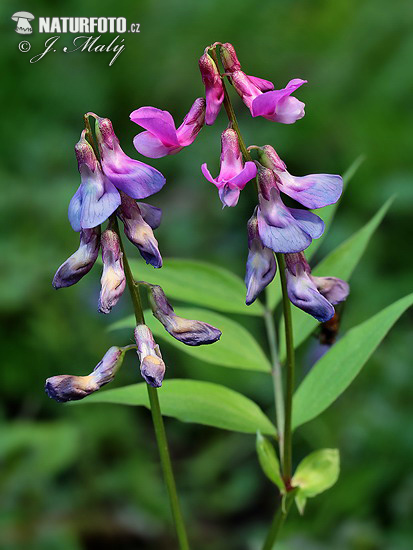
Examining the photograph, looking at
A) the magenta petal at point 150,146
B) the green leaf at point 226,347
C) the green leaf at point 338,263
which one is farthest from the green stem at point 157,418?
the green leaf at point 338,263

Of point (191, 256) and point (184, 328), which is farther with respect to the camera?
point (191, 256)

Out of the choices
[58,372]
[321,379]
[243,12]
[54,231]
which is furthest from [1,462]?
[243,12]

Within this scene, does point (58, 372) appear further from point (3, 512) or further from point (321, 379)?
point (321, 379)

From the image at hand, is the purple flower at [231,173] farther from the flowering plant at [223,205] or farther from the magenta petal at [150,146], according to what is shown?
the magenta petal at [150,146]

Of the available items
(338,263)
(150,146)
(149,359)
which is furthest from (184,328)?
(338,263)

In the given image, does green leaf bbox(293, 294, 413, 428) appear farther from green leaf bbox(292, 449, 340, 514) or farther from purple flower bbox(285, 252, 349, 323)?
purple flower bbox(285, 252, 349, 323)

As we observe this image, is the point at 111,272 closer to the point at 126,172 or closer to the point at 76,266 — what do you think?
the point at 76,266
